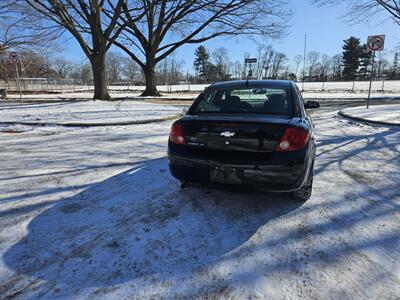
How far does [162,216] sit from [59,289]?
4.15ft

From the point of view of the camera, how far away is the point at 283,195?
3.60 metres

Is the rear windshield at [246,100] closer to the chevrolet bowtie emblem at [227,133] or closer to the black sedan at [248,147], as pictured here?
the black sedan at [248,147]

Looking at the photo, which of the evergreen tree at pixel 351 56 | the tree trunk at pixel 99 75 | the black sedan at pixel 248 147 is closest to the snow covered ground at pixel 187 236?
the black sedan at pixel 248 147

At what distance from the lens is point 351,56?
235 feet

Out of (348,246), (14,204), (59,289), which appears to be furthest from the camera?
(14,204)

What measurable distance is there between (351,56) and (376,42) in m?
71.7

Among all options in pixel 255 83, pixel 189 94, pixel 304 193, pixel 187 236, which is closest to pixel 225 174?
pixel 187 236

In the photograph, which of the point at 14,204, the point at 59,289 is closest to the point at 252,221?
the point at 59,289

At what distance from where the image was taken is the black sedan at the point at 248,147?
2812 millimetres

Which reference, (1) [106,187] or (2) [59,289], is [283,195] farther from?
(2) [59,289]

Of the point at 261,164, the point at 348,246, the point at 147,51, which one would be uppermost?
the point at 147,51

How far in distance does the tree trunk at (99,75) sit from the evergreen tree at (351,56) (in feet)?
241

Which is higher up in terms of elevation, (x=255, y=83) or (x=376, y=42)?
(x=376, y=42)

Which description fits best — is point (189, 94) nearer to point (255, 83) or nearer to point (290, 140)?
point (255, 83)
